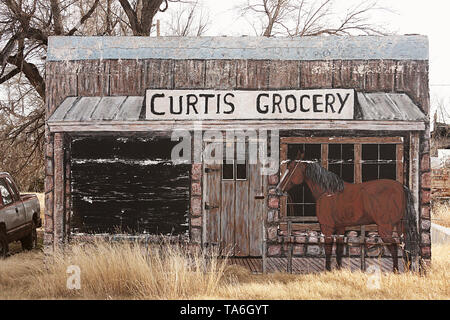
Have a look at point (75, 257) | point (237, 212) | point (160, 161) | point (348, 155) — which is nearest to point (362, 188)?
point (348, 155)

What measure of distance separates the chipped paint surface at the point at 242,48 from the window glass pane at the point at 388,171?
2.01 meters

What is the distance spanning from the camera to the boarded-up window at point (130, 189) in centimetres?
927

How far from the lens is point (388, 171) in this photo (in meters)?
9.42

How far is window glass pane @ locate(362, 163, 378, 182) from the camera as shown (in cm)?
946

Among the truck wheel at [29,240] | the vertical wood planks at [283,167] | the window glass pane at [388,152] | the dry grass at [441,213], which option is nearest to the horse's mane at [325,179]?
the vertical wood planks at [283,167]

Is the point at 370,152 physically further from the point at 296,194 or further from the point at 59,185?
the point at 59,185

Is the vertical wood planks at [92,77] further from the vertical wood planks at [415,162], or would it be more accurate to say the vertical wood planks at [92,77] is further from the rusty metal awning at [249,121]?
the vertical wood planks at [415,162]

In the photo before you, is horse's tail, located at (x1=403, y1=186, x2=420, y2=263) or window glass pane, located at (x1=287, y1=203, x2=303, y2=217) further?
window glass pane, located at (x1=287, y1=203, x2=303, y2=217)

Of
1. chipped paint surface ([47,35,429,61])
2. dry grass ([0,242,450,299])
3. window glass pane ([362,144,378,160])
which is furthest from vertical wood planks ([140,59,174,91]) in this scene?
window glass pane ([362,144,378,160])

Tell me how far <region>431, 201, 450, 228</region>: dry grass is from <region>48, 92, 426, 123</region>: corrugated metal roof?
7549 mm

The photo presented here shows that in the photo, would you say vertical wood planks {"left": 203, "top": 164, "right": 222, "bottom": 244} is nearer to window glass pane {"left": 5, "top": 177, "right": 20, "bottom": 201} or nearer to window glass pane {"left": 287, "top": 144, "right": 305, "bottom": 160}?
window glass pane {"left": 287, "top": 144, "right": 305, "bottom": 160}

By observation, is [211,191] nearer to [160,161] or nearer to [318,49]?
[160,161]

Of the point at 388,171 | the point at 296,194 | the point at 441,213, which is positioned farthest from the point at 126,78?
the point at 441,213
